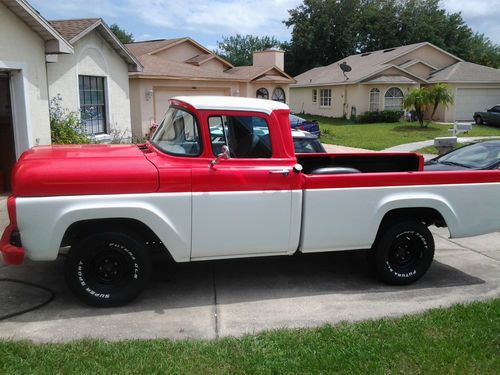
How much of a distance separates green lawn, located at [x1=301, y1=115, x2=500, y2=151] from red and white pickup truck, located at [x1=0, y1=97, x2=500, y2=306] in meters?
15.6

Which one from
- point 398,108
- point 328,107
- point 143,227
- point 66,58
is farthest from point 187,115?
point 328,107

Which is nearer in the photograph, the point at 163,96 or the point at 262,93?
the point at 163,96

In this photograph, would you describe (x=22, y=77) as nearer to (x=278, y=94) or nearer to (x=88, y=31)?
(x=88, y=31)

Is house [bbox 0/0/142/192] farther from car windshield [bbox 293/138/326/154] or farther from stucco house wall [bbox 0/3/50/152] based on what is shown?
car windshield [bbox 293/138/326/154]

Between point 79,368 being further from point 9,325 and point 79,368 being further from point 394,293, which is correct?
point 394,293

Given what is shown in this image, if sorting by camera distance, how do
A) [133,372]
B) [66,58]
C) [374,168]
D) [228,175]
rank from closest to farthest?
1. [133,372]
2. [228,175]
3. [374,168]
4. [66,58]

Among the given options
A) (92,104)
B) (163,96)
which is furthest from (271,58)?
(92,104)

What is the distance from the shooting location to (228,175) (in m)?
4.84

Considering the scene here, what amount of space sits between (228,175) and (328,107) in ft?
121

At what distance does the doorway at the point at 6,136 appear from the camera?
10031 mm

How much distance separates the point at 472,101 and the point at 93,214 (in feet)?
119

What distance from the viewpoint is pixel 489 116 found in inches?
1241

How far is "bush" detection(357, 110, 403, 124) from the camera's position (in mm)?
34062

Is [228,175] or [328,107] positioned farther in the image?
[328,107]
